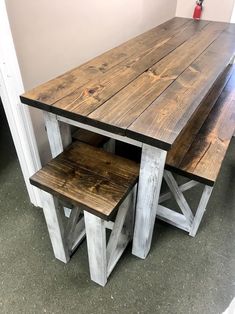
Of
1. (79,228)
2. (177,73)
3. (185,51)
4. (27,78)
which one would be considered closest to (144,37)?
(185,51)

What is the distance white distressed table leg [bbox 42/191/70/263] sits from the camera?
3.41 ft

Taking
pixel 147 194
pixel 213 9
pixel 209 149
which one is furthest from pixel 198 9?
pixel 147 194

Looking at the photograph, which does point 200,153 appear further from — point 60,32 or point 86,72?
point 60,32

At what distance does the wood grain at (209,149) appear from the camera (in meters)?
1.12

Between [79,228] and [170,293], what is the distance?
21.0 inches

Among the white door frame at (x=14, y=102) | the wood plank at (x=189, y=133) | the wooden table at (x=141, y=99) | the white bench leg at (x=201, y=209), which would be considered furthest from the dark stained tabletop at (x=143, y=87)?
the white bench leg at (x=201, y=209)

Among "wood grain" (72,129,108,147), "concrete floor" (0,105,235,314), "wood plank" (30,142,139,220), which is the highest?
"wood plank" (30,142,139,220)

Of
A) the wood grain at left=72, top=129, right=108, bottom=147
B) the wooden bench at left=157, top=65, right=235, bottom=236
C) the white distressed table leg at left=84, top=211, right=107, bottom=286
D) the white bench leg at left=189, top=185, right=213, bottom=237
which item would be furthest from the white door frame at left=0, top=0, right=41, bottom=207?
the white bench leg at left=189, top=185, right=213, bottom=237

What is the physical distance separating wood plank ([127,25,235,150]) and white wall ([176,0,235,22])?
0.94 m

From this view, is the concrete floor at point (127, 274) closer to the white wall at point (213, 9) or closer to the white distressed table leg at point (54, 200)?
the white distressed table leg at point (54, 200)

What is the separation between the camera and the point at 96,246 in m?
1.02

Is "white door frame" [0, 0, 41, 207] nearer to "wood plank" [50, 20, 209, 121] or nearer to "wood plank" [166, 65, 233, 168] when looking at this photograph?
"wood plank" [50, 20, 209, 121]

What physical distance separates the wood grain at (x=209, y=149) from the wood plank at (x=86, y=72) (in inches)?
20.1

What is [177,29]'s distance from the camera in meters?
1.73
